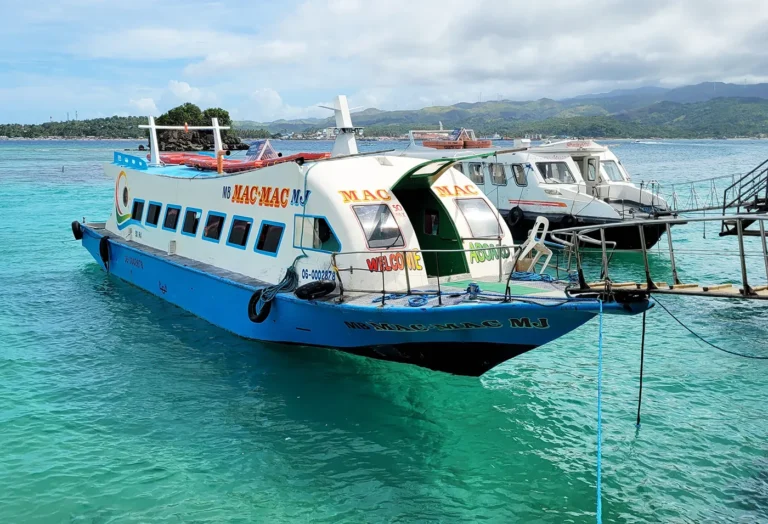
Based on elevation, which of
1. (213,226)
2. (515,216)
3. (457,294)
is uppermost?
(213,226)

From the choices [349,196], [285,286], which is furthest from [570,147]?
[285,286]

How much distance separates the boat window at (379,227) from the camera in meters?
11.3

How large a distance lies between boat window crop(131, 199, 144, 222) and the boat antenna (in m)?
6.64

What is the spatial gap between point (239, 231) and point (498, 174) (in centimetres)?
1485

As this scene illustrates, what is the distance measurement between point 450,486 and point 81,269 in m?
17.1

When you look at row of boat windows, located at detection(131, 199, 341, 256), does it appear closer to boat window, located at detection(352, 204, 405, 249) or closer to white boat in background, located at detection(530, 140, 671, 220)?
boat window, located at detection(352, 204, 405, 249)

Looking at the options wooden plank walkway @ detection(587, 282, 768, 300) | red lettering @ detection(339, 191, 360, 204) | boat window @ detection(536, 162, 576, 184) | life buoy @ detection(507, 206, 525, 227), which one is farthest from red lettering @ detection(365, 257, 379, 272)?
boat window @ detection(536, 162, 576, 184)

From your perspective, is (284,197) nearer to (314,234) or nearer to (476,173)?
(314,234)

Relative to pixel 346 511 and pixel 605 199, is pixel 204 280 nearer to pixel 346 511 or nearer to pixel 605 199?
pixel 346 511

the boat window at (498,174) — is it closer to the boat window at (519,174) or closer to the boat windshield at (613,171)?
the boat window at (519,174)

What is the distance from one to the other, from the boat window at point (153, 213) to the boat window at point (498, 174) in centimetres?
1381

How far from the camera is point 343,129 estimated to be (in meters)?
14.0

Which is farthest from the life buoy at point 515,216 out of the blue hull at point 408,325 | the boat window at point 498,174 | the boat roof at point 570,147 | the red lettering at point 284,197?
the red lettering at point 284,197

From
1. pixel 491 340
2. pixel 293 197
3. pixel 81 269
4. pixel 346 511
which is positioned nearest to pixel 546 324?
pixel 491 340
